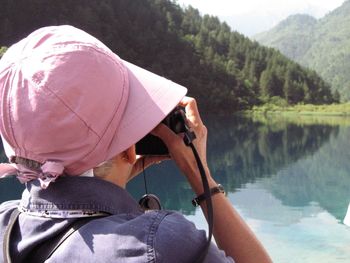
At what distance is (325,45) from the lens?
420 ft

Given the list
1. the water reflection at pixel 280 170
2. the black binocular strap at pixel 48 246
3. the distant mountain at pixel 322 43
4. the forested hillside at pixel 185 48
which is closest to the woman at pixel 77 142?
the black binocular strap at pixel 48 246

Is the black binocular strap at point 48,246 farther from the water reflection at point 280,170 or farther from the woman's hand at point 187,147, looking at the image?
the water reflection at point 280,170

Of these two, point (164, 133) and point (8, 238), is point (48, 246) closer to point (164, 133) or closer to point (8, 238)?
point (8, 238)

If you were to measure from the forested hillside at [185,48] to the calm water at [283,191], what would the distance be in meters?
24.3

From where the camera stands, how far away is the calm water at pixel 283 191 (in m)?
6.87

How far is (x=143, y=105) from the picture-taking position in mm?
631

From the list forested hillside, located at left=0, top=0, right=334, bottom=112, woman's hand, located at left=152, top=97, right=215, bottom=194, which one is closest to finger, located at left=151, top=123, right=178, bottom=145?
woman's hand, located at left=152, top=97, right=215, bottom=194

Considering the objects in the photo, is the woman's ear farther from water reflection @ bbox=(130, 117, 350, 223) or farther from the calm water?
water reflection @ bbox=(130, 117, 350, 223)

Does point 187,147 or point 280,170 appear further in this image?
point 280,170

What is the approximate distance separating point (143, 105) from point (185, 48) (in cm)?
4888

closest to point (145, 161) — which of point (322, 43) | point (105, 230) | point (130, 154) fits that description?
point (130, 154)

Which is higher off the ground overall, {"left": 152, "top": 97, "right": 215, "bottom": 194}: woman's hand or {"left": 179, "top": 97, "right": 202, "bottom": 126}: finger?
{"left": 179, "top": 97, "right": 202, "bottom": 126}: finger

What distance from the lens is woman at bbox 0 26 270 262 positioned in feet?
1.85

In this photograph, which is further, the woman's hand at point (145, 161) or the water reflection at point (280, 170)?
the water reflection at point (280, 170)
